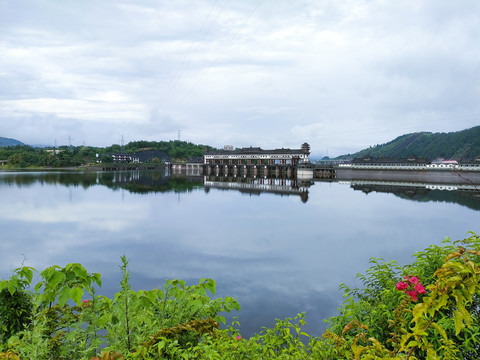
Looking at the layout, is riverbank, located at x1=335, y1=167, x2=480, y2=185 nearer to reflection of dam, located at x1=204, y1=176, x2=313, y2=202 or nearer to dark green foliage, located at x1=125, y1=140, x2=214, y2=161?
reflection of dam, located at x1=204, y1=176, x2=313, y2=202

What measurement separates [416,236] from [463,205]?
46.6ft

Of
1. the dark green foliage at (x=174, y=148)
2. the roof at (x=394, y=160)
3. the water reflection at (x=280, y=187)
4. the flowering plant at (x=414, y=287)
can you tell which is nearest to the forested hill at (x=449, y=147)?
the roof at (x=394, y=160)

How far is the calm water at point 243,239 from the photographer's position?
9.12 metres

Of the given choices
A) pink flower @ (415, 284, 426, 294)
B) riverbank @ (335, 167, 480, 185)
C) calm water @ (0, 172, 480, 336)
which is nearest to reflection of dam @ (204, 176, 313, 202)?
calm water @ (0, 172, 480, 336)

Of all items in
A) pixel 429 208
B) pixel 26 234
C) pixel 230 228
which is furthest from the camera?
pixel 429 208

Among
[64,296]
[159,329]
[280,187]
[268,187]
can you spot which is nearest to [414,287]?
[159,329]

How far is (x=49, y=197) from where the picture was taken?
27.9m

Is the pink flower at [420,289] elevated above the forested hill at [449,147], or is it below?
below

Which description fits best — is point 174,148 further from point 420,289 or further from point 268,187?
point 420,289

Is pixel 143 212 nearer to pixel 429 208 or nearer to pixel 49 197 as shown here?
pixel 49 197

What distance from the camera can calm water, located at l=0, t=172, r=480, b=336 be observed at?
29.9 ft

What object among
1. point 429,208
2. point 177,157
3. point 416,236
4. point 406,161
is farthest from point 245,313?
point 177,157

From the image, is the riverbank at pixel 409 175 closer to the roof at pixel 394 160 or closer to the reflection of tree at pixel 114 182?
the roof at pixel 394 160

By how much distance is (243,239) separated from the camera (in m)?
15.1
